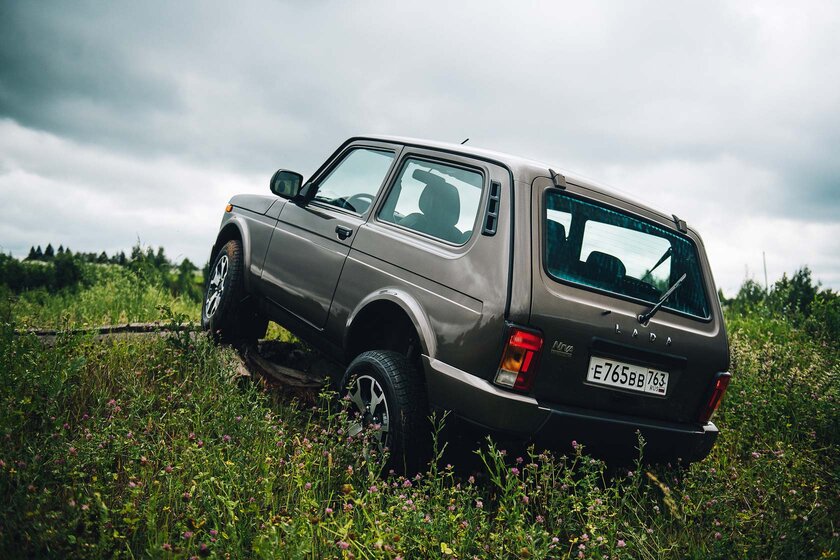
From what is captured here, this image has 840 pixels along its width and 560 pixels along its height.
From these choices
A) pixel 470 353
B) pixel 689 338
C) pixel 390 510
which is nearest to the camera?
pixel 390 510

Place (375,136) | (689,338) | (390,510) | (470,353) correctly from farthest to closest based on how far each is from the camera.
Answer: (375,136), (689,338), (470,353), (390,510)

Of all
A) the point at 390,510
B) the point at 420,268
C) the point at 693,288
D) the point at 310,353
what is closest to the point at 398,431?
the point at 390,510

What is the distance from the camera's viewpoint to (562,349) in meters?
2.99

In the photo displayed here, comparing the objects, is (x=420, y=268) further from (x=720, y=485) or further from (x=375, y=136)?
(x=720, y=485)

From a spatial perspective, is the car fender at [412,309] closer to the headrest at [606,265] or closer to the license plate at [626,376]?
the license plate at [626,376]

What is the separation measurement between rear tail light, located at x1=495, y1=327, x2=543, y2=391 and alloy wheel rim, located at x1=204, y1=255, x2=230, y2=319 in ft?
10.5

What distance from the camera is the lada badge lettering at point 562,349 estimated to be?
9.75ft

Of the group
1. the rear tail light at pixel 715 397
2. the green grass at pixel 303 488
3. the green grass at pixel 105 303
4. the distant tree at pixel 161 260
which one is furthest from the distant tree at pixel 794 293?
the distant tree at pixel 161 260

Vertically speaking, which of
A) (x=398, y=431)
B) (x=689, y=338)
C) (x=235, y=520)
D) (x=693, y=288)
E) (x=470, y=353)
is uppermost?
(x=693, y=288)

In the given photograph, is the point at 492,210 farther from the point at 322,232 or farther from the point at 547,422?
the point at 322,232

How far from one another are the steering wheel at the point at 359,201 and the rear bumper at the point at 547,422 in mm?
1445

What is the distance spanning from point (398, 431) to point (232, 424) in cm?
108

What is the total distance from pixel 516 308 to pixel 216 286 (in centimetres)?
351

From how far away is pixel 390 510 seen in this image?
277 centimetres
